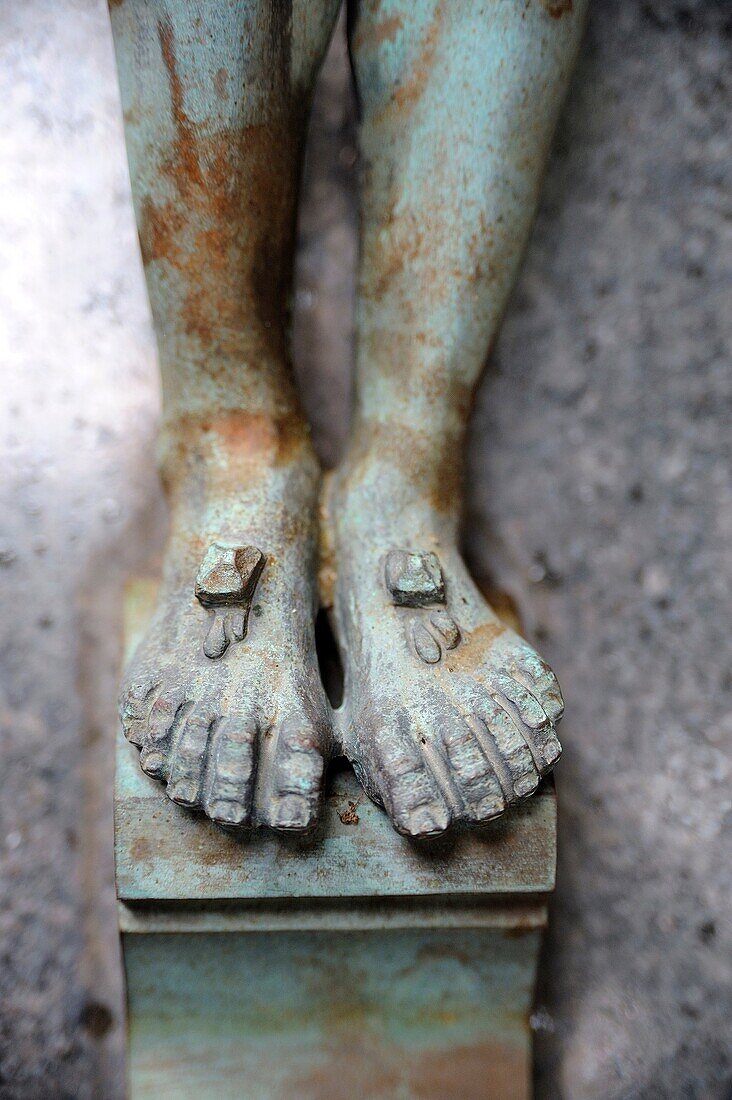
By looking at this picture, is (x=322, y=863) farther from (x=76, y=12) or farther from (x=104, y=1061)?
(x=76, y=12)

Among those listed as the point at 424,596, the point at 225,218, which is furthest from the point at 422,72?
the point at 424,596

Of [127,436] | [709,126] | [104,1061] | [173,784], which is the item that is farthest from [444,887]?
[709,126]

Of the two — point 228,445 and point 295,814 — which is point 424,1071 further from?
point 228,445

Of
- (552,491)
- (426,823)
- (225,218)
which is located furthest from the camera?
(552,491)

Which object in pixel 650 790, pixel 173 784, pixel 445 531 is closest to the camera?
pixel 173 784

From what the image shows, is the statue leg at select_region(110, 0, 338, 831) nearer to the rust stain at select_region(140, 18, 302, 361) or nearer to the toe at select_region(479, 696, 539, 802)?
the rust stain at select_region(140, 18, 302, 361)

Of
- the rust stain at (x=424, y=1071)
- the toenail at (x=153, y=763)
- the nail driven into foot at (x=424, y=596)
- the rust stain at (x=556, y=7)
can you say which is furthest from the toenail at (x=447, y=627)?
the rust stain at (x=556, y=7)

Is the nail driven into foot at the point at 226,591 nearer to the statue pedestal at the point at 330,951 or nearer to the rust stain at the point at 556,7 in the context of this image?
the statue pedestal at the point at 330,951
